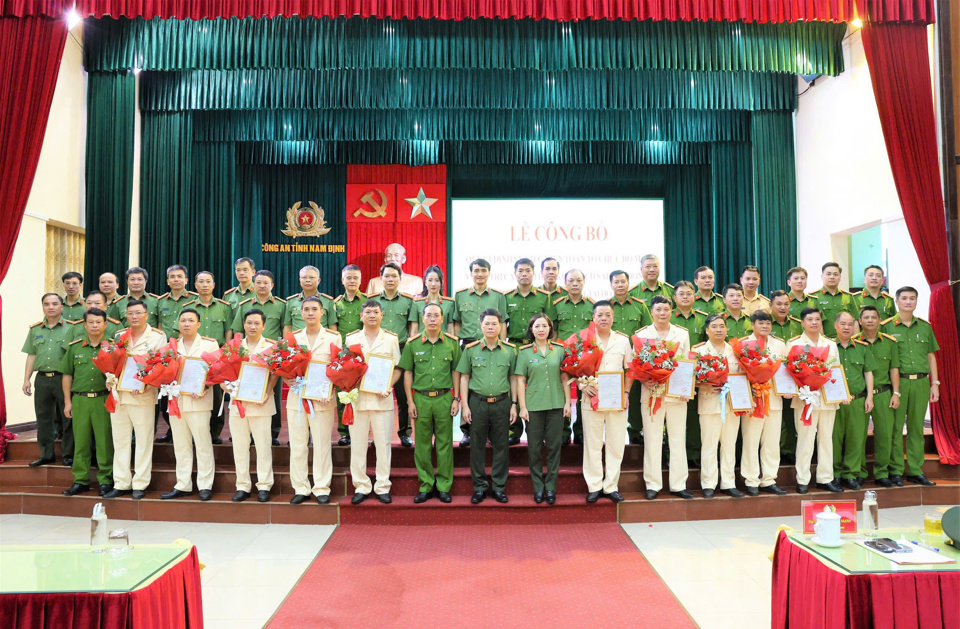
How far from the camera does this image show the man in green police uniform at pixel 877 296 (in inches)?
213

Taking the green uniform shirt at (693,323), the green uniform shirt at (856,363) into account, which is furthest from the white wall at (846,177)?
the green uniform shirt at (693,323)

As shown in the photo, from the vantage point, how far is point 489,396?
186 inches

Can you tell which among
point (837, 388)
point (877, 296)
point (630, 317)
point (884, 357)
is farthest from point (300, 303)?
point (877, 296)

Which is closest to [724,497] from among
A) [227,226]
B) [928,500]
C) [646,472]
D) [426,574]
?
[646,472]

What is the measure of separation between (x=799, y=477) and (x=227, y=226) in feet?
26.2

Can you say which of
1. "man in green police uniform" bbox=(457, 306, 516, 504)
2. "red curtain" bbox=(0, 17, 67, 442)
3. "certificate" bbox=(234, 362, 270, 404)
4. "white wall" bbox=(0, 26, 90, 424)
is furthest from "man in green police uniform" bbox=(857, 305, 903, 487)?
"white wall" bbox=(0, 26, 90, 424)

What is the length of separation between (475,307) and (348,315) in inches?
42.2

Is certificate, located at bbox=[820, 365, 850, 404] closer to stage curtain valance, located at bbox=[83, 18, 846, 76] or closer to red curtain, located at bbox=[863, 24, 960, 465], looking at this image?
red curtain, located at bbox=[863, 24, 960, 465]

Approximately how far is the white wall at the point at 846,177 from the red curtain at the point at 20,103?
771cm

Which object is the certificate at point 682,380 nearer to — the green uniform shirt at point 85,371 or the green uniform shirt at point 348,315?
the green uniform shirt at point 348,315

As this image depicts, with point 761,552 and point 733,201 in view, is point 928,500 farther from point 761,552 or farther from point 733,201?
point 733,201

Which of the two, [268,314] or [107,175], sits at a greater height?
[107,175]

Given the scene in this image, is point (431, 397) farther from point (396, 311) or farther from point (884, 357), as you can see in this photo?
point (884, 357)

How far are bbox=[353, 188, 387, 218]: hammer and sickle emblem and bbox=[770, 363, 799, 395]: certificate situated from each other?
280 inches
